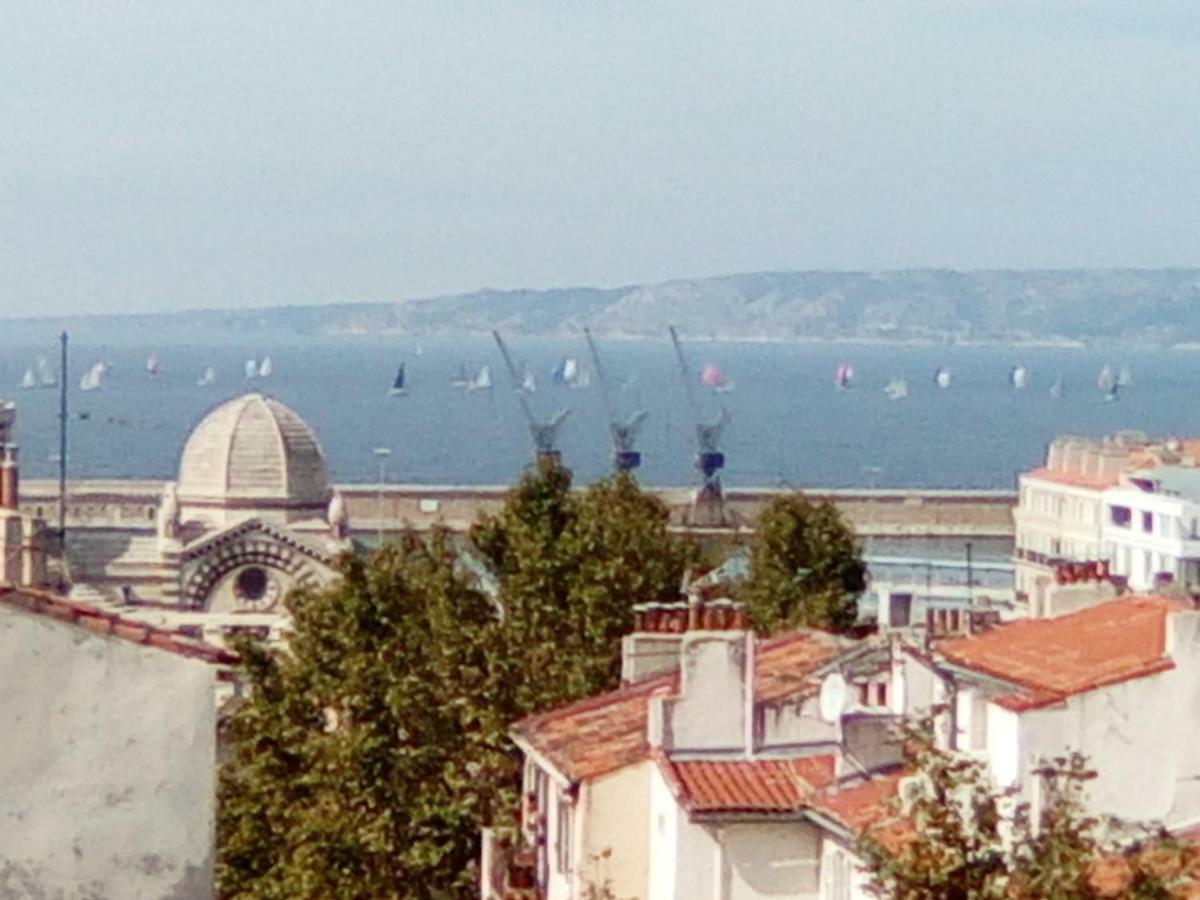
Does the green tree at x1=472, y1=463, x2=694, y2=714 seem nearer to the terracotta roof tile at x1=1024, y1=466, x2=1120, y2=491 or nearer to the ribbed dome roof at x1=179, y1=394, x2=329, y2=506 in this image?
the ribbed dome roof at x1=179, y1=394, x2=329, y2=506

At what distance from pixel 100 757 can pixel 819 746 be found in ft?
35.5

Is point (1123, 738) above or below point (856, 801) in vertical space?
above

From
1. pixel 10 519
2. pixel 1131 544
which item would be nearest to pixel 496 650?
pixel 10 519

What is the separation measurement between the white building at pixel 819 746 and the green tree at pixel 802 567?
568 inches

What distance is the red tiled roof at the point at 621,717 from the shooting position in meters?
30.3

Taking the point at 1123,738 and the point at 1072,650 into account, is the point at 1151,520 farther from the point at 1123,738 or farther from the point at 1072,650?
the point at 1123,738

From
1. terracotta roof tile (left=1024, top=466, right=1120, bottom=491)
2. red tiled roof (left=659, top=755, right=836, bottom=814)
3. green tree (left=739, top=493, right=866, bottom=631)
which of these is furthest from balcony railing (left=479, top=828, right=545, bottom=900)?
terracotta roof tile (left=1024, top=466, right=1120, bottom=491)

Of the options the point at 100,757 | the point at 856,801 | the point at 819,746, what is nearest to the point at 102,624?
the point at 100,757

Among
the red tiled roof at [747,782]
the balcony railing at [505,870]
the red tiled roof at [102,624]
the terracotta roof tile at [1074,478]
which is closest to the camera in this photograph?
the red tiled roof at [102,624]

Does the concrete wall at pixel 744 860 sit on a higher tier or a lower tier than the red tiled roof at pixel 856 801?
lower

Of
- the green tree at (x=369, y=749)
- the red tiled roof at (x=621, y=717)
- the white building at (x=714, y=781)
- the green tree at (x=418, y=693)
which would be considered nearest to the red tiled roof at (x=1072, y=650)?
the white building at (x=714, y=781)

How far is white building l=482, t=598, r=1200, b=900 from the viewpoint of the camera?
25.1 meters

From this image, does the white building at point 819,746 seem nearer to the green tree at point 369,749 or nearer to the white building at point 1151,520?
the green tree at point 369,749

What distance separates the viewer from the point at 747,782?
93.5 feet
